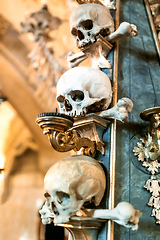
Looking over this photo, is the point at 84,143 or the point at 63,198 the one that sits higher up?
the point at 84,143

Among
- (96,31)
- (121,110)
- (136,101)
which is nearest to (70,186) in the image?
(121,110)

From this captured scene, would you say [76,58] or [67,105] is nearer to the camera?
[67,105]

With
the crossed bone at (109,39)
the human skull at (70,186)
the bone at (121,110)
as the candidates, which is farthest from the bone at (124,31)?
the human skull at (70,186)

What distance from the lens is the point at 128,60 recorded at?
3.89 feet

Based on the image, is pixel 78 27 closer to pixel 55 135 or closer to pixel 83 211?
pixel 55 135

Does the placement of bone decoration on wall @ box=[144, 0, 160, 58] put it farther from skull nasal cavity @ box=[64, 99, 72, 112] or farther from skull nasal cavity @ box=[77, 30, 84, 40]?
skull nasal cavity @ box=[64, 99, 72, 112]

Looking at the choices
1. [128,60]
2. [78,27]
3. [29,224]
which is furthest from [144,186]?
[29,224]

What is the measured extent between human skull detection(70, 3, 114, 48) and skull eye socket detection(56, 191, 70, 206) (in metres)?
0.65

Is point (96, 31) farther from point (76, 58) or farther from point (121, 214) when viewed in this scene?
point (121, 214)

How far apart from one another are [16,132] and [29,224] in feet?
3.05

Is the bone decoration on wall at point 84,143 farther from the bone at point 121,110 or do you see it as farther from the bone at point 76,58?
the bone at point 76,58

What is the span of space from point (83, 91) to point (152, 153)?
13.5 inches

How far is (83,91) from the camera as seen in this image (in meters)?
0.92

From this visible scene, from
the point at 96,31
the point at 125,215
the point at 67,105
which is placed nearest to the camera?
the point at 125,215
